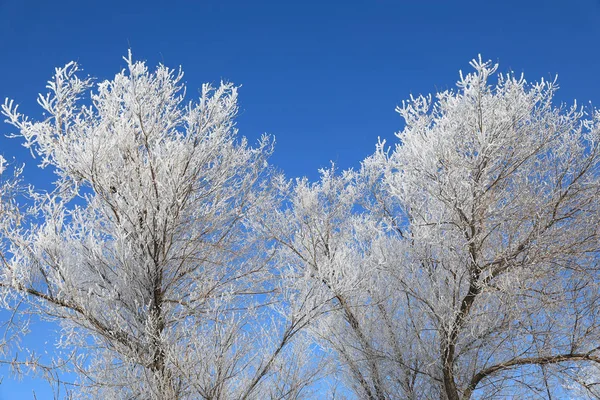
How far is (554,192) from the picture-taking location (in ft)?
26.2

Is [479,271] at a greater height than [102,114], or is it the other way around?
[102,114]

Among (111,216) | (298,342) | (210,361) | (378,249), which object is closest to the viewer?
(210,361)

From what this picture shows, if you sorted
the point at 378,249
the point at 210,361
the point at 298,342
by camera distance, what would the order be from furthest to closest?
the point at 378,249, the point at 298,342, the point at 210,361

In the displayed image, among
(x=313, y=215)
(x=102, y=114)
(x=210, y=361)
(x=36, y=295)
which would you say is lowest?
(x=210, y=361)

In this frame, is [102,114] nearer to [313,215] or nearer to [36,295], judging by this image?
[36,295]

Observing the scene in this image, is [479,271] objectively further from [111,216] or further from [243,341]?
[111,216]

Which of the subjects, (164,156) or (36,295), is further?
(164,156)

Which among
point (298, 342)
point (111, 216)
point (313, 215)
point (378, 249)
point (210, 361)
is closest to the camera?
point (210, 361)

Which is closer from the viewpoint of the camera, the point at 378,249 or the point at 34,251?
the point at 34,251

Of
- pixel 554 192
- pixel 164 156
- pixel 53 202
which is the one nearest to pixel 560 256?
pixel 554 192

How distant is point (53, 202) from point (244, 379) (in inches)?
131

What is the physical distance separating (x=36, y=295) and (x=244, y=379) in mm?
2815

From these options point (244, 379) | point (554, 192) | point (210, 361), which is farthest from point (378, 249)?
point (210, 361)

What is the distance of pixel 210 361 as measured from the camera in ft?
20.0
